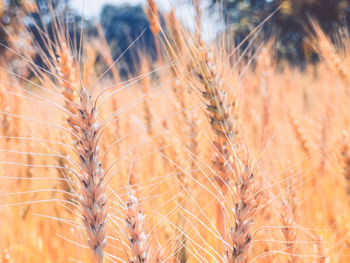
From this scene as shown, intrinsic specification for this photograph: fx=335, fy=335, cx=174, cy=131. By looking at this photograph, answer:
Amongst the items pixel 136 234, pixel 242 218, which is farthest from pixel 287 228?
pixel 136 234

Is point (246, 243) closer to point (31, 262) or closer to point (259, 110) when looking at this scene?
point (31, 262)

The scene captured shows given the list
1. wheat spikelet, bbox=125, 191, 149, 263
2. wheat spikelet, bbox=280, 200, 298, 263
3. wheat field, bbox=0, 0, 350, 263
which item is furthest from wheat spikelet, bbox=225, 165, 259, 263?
wheat spikelet, bbox=280, 200, 298, 263

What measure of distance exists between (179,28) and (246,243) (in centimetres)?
74

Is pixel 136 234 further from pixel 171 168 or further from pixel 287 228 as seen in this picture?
pixel 171 168

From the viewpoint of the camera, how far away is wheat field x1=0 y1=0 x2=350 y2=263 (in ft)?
2.16

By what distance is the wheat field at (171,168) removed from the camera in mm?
659

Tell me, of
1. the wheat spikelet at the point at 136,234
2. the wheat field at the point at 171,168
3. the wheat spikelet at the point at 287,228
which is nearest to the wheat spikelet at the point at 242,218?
the wheat field at the point at 171,168

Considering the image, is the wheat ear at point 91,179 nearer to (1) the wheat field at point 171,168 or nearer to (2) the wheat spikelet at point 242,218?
(1) the wheat field at point 171,168

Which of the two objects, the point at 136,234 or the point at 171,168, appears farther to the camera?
the point at 171,168

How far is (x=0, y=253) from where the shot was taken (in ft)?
2.84

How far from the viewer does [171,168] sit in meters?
1.30

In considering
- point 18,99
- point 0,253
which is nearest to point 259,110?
point 18,99

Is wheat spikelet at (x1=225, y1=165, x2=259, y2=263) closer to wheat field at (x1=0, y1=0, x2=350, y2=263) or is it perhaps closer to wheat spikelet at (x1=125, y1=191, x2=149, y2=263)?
wheat field at (x1=0, y1=0, x2=350, y2=263)

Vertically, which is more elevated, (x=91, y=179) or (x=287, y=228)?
(x=91, y=179)
